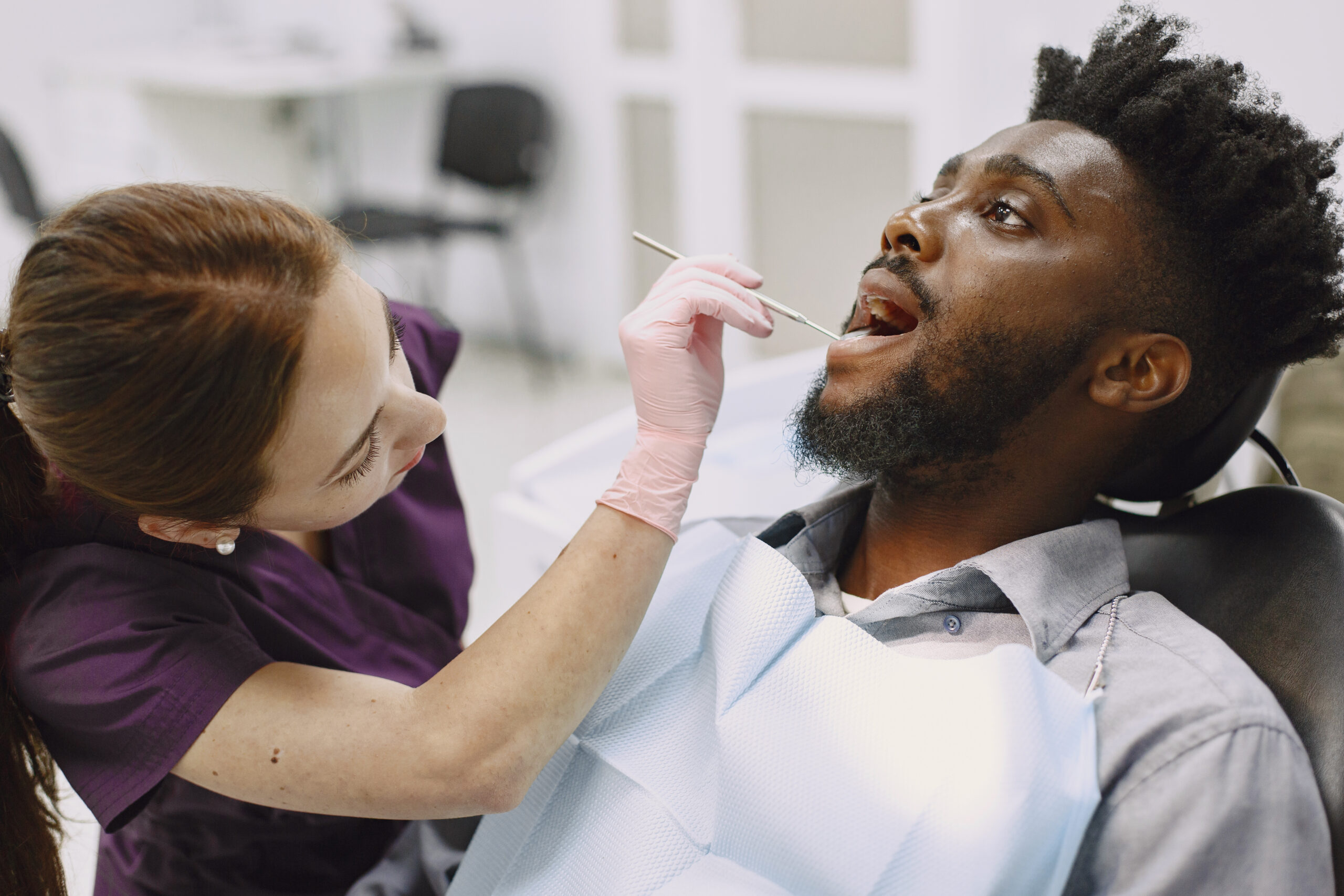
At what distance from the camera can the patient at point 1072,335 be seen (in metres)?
0.98

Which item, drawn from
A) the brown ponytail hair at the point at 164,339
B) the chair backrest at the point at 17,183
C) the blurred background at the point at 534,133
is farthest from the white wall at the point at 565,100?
the brown ponytail hair at the point at 164,339

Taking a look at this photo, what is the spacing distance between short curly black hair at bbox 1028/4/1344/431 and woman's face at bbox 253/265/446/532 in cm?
69

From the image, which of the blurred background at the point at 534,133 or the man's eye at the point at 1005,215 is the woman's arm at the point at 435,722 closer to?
the man's eye at the point at 1005,215

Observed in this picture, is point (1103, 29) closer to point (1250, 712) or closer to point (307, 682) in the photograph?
point (1250, 712)

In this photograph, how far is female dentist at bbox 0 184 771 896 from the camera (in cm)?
79

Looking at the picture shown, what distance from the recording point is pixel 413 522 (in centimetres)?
124

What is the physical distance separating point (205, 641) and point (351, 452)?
204mm

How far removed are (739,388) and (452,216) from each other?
2.47 metres

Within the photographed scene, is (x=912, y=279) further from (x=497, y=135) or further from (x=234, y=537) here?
(x=497, y=135)

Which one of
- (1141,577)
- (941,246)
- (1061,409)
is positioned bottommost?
(1141,577)

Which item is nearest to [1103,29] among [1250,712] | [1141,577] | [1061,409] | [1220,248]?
[1220,248]

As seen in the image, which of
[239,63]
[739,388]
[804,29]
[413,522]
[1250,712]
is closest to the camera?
[1250,712]

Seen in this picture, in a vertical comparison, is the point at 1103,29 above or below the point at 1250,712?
above

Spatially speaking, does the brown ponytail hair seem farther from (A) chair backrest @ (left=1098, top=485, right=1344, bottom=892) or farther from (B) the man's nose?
(A) chair backrest @ (left=1098, top=485, right=1344, bottom=892)
